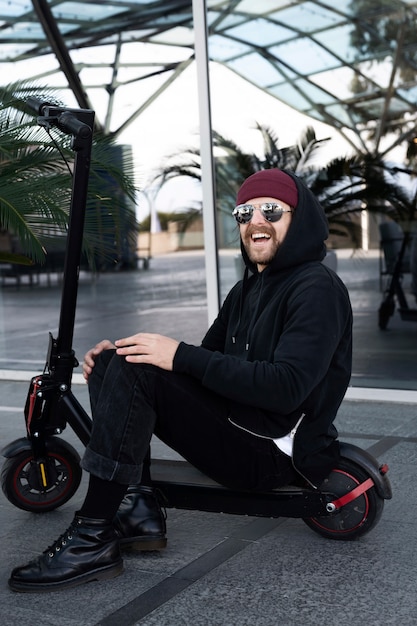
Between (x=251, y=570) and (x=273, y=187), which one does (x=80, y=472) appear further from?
(x=273, y=187)

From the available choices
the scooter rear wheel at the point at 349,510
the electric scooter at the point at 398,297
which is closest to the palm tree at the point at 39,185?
the scooter rear wheel at the point at 349,510

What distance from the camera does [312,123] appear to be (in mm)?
5816

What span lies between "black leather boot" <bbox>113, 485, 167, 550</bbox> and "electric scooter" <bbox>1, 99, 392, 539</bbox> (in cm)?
6

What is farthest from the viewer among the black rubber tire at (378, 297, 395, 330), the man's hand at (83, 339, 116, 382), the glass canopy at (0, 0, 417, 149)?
the black rubber tire at (378, 297, 395, 330)

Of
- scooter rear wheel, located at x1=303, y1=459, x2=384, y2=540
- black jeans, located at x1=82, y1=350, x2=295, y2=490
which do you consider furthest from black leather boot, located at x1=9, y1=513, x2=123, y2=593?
scooter rear wheel, located at x1=303, y1=459, x2=384, y2=540

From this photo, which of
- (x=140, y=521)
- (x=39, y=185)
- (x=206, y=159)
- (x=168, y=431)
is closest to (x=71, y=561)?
(x=140, y=521)

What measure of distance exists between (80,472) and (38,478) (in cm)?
16

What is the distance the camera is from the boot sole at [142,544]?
2.97 meters

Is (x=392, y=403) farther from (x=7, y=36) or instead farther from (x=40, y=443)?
(x=7, y=36)

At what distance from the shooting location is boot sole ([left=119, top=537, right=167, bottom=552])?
2.97 meters

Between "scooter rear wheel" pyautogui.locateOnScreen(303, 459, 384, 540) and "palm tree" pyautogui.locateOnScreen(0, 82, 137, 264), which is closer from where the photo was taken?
"scooter rear wheel" pyautogui.locateOnScreen(303, 459, 384, 540)

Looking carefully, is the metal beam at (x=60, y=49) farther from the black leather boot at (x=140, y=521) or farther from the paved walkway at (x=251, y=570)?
the black leather boot at (x=140, y=521)

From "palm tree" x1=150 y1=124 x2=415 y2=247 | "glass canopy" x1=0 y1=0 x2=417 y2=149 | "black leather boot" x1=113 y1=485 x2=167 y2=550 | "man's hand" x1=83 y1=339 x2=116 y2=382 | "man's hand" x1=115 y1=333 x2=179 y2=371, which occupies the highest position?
"glass canopy" x1=0 y1=0 x2=417 y2=149

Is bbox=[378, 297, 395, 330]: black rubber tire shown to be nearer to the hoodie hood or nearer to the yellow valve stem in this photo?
the hoodie hood
